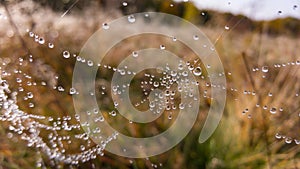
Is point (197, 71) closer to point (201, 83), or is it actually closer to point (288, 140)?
point (201, 83)

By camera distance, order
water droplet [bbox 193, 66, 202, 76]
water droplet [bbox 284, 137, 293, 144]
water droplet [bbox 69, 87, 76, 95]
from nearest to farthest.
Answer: water droplet [bbox 193, 66, 202, 76]
water droplet [bbox 284, 137, 293, 144]
water droplet [bbox 69, 87, 76, 95]

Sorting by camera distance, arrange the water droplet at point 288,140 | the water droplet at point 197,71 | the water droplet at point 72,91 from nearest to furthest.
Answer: the water droplet at point 197,71 < the water droplet at point 288,140 < the water droplet at point 72,91

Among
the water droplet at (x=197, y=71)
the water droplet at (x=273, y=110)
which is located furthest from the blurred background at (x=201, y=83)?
the water droplet at (x=197, y=71)

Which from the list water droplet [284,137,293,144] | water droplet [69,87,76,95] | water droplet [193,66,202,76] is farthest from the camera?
water droplet [69,87,76,95]

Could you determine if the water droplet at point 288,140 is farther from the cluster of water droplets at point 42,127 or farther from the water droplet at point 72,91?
the water droplet at point 72,91

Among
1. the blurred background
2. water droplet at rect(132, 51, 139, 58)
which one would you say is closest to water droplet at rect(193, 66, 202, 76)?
the blurred background

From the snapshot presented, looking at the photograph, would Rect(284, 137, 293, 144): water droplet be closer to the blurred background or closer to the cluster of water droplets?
the blurred background

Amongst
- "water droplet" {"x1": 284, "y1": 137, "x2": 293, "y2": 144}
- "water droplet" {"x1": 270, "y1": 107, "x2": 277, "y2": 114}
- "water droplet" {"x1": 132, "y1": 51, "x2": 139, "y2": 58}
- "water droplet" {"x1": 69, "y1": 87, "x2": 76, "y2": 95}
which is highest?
"water droplet" {"x1": 132, "y1": 51, "x2": 139, "y2": 58}

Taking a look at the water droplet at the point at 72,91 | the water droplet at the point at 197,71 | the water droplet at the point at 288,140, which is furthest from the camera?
the water droplet at the point at 72,91
